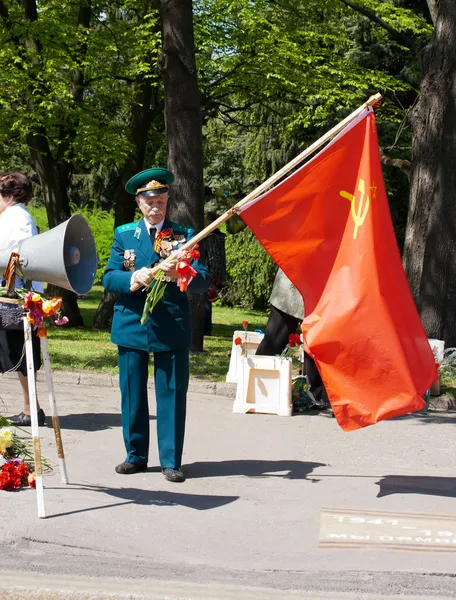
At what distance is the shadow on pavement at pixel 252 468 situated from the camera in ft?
22.9

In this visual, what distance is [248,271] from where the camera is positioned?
2958cm

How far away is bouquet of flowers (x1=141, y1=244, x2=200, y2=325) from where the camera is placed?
235 inches

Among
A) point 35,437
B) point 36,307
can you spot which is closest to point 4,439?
point 35,437

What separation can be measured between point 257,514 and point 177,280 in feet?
5.13

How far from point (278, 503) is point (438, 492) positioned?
117cm

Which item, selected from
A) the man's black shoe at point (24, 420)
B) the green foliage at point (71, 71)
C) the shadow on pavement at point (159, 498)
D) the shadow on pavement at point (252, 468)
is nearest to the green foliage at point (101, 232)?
the green foliage at point (71, 71)

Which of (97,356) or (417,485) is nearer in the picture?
(417,485)

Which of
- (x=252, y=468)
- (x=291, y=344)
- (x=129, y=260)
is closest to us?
(x=129, y=260)

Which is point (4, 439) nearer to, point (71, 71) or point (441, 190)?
point (441, 190)

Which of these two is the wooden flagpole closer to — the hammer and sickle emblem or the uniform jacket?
the uniform jacket

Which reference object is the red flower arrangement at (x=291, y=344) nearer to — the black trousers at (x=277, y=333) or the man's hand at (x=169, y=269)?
the black trousers at (x=277, y=333)

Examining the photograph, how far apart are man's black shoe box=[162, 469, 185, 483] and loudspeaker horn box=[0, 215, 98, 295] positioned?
1.49 metres

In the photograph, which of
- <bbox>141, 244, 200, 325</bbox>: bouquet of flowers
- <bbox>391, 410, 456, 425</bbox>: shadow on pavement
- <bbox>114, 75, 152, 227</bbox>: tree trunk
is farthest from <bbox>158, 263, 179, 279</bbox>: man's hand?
<bbox>114, 75, 152, 227</bbox>: tree trunk

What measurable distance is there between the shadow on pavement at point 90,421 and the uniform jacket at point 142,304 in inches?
75.5
